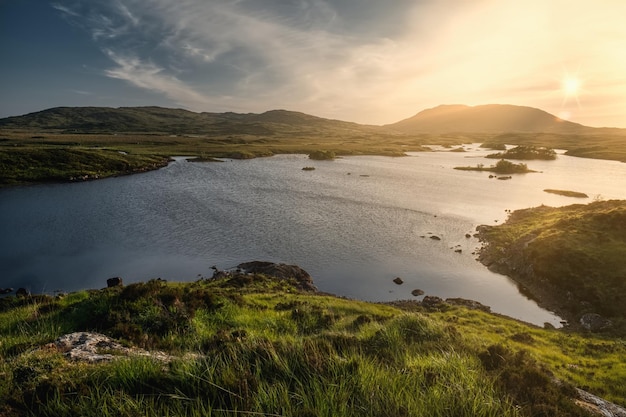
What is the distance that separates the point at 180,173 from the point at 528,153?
14599 centimetres

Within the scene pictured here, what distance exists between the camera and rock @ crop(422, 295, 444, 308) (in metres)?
27.8

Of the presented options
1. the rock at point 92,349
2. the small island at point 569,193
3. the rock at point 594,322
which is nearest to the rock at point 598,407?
the rock at point 92,349

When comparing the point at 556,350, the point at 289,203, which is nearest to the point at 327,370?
the point at 556,350

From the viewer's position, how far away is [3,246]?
3812 centimetres

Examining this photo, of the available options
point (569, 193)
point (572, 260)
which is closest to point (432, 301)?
point (572, 260)

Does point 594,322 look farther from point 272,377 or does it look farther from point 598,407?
point 272,377

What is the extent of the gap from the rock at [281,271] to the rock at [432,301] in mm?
9695

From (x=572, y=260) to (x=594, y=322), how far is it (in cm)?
805

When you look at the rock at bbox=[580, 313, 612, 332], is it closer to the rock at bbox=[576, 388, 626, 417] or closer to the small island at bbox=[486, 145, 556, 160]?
the rock at bbox=[576, 388, 626, 417]

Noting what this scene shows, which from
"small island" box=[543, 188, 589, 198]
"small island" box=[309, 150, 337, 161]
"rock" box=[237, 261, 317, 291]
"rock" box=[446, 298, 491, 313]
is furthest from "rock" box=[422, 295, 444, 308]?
"small island" box=[309, 150, 337, 161]

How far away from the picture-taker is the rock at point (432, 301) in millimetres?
27766

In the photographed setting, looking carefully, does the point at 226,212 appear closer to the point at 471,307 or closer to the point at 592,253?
the point at 471,307

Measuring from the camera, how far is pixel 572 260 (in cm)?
3253

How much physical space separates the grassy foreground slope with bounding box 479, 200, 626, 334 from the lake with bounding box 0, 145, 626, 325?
2.05 m
